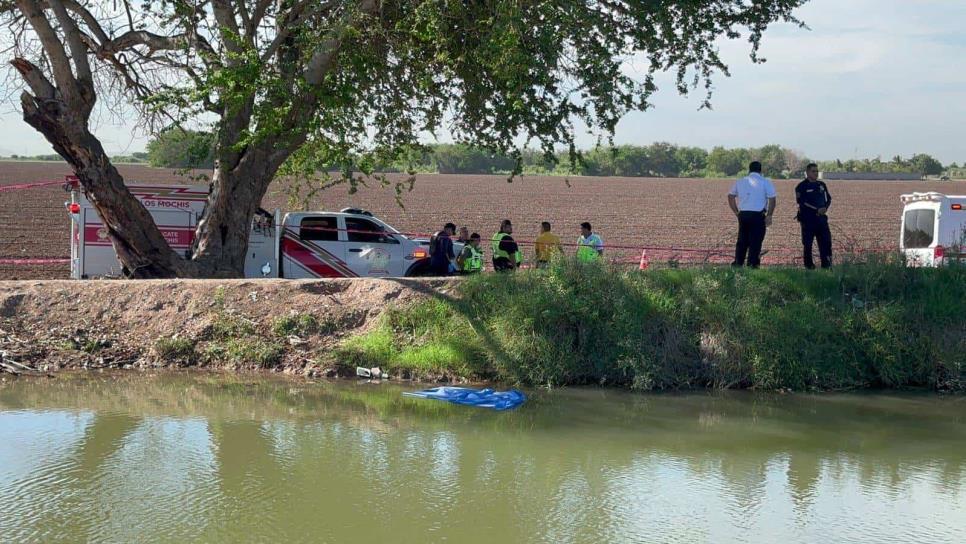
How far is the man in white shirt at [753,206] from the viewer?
14.8 meters

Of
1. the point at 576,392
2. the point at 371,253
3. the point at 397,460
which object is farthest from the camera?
the point at 371,253

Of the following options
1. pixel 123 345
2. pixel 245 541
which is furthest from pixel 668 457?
pixel 123 345

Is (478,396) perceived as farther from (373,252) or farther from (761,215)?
(373,252)

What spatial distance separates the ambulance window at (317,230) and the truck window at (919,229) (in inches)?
424

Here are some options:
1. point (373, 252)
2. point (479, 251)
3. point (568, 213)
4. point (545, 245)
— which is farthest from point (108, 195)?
point (568, 213)

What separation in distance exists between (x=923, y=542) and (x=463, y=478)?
354 centimetres

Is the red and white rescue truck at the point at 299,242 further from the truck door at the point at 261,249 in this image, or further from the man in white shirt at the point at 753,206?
the man in white shirt at the point at 753,206

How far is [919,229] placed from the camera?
19.5 metres

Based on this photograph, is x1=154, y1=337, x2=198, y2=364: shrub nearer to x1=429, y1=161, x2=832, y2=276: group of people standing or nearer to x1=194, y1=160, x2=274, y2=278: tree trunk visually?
x1=194, y1=160, x2=274, y2=278: tree trunk

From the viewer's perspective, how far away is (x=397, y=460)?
915 centimetres

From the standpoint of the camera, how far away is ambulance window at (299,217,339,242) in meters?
18.0

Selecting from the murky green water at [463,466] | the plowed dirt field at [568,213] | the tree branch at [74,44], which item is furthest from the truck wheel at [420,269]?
the tree branch at [74,44]

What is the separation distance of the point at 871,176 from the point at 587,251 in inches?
3063

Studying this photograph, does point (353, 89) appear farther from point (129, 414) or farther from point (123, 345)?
point (129, 414)
